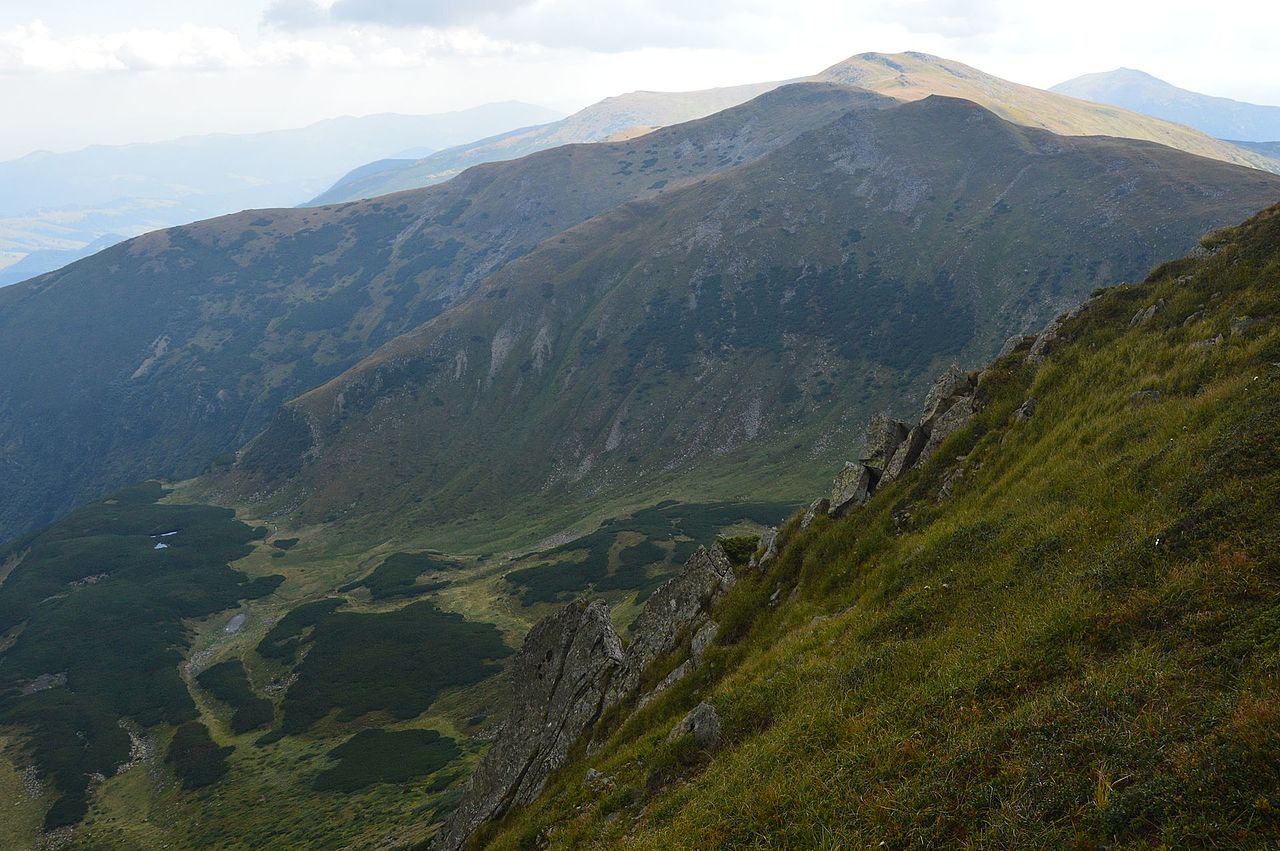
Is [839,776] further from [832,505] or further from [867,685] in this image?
[832,505]

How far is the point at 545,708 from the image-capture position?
97.5 feet

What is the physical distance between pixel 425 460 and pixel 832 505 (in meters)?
169

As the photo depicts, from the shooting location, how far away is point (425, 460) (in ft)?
590

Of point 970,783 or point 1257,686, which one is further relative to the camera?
point 970,783

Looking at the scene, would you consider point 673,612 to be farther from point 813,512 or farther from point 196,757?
point 196,757

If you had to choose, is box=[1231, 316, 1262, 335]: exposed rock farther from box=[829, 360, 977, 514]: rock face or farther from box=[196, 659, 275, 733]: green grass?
box=[196, 659, 275, 733]: green grass

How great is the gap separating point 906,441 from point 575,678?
17206mm

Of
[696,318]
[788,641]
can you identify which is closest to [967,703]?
[788,641]

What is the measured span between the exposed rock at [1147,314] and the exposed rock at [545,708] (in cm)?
2290

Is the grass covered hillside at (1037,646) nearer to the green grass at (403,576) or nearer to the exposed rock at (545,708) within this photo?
the exposed rock at (545,708)

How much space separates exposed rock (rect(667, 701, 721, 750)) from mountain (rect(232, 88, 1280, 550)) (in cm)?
12082

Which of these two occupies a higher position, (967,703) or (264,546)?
(967,703)

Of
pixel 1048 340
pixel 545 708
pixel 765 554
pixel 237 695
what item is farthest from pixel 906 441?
pixel 237 695

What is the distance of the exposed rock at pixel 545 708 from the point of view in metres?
25.9
